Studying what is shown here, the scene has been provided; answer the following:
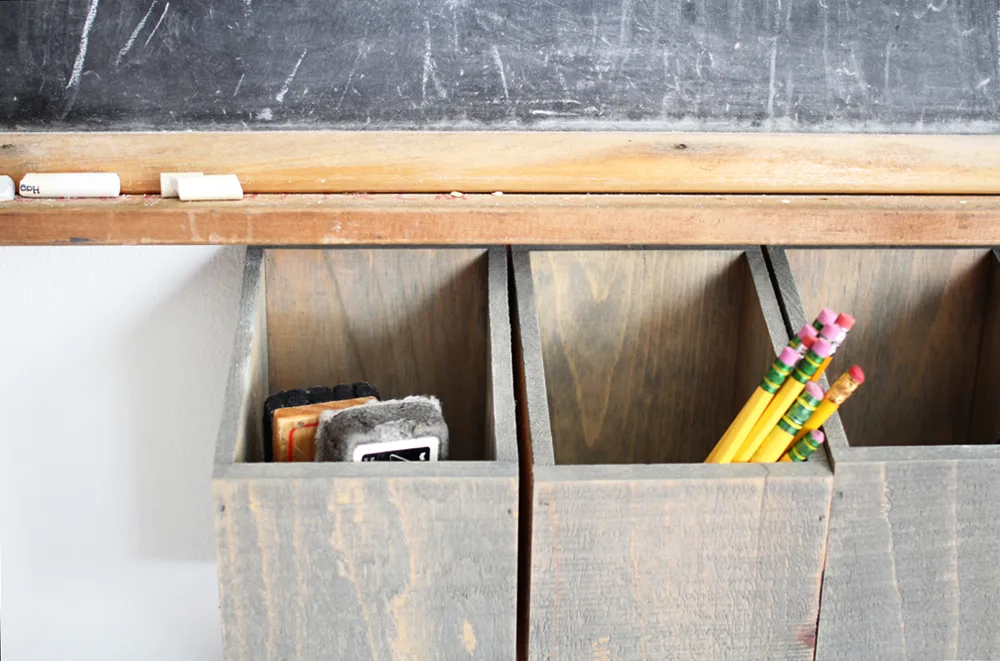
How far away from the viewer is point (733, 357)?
1132mm

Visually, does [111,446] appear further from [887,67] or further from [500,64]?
[887,67]

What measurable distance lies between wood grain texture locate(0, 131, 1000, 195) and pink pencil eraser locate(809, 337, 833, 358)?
268 mm

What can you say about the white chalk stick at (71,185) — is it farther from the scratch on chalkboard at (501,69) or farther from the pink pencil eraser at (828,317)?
the pink pencil eraser at (828,317)

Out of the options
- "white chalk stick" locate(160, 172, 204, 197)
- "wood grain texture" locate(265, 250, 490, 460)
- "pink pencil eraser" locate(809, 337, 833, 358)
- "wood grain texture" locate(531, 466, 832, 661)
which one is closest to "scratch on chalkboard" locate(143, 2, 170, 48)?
"white chalk stick" locate(160, 172, 204, 197)

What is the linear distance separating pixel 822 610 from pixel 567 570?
219 mm

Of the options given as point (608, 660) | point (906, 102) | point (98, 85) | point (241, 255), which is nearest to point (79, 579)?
point (241, 255)

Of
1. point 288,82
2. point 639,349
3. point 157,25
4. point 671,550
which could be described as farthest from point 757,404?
point 157,25

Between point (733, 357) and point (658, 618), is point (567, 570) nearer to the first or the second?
point (658, 618)

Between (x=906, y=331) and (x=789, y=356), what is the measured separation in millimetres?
368

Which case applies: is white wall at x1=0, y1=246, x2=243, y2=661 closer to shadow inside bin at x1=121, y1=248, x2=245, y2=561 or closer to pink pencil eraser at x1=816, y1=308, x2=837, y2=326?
shadow inside bin at x1=121, y1=248, x2=245, y2=561

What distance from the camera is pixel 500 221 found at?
1.00m

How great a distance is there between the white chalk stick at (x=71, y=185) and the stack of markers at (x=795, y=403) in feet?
2.04

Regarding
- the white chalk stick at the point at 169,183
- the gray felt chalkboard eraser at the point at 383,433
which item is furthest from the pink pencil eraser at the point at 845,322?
the white chalk stick at the point at 169,183

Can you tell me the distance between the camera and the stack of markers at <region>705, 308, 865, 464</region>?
32.7 inches
